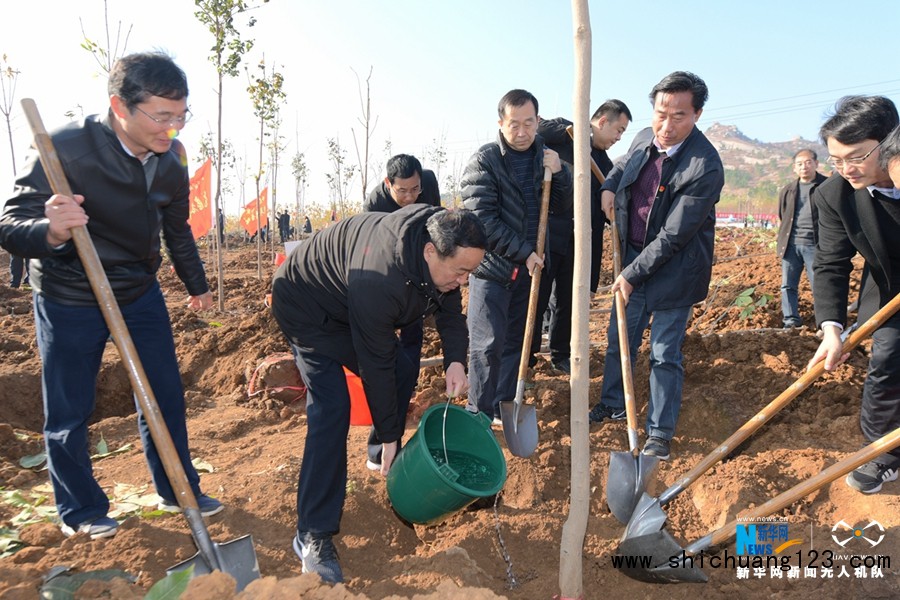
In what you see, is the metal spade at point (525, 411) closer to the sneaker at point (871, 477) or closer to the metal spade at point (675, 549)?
the metal spade at point (675, 549)

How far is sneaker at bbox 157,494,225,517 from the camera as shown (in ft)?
8.08

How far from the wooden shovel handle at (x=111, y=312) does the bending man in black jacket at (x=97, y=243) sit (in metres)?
0.07

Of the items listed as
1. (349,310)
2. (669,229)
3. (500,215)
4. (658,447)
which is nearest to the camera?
(349,310)

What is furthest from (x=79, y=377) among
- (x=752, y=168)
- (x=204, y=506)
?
(x=752, y=168)

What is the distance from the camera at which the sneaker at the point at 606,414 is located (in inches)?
134

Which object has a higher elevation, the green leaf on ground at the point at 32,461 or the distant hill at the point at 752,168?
the distant hill at the point at 752,168

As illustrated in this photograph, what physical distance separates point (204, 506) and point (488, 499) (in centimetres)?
124

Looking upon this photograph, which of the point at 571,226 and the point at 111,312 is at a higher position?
the point at 571,226

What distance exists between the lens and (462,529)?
2.54 m

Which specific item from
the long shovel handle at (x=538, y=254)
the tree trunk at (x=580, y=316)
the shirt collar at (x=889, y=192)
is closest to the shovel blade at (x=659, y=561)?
the tree trunk at (x=580, y=316)

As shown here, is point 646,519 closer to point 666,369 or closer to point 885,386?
point 666,369

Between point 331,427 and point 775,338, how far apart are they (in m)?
3.39

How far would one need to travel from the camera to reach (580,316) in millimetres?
1906

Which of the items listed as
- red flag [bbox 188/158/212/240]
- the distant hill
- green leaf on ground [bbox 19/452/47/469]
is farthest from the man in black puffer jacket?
the distant hill
